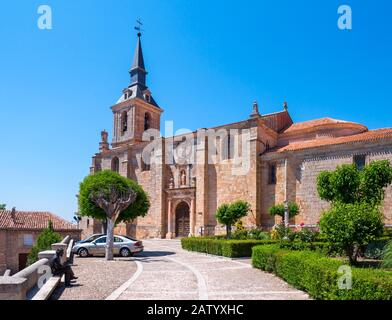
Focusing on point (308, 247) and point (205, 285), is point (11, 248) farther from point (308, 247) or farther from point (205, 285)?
point (308, 247)

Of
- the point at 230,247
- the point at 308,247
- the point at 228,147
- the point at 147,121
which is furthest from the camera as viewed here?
the point at 147,121

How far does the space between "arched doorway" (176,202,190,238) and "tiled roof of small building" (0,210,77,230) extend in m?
10.1

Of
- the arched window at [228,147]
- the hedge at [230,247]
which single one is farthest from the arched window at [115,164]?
the hedge at [230,247]

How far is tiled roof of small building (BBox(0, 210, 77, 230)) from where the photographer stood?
95.1 ft

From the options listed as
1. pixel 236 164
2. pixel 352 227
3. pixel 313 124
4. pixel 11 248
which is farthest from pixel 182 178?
pixel 352 227

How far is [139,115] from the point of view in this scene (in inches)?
1631

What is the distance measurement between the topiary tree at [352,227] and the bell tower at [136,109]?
111 ft

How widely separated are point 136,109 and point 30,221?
17.6 meters

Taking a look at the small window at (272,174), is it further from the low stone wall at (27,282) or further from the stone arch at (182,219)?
the low stone wall at (27,282)

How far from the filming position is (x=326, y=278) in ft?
21.8

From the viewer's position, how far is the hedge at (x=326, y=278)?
572cm

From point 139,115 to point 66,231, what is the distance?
16.5m

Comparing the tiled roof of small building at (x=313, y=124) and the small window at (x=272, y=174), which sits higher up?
the tiled roof of small building at (x=313, y=124)
